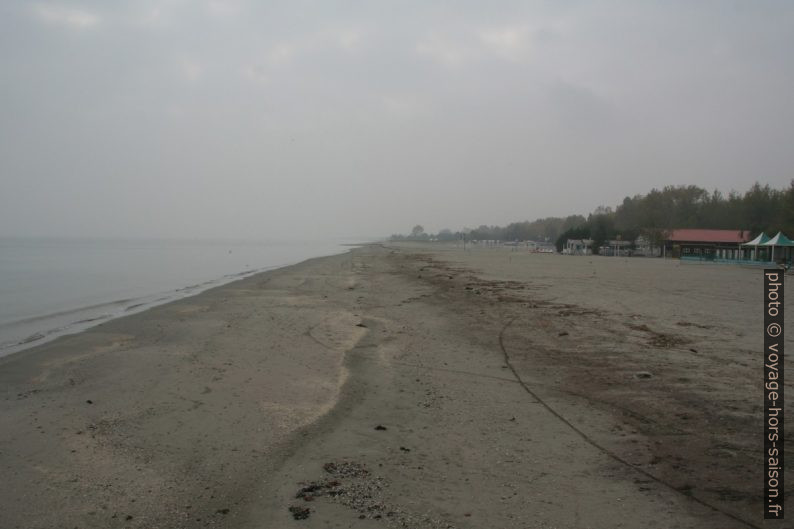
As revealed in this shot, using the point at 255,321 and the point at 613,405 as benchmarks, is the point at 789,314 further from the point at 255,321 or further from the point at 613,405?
the point at 255,321

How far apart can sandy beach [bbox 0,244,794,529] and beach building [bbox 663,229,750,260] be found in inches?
2647

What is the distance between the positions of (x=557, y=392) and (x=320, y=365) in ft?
12.8

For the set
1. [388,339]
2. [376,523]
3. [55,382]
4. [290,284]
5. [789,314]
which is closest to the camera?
[376,523]

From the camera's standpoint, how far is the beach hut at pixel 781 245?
45228mm

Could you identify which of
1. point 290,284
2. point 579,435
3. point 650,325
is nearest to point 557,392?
point 579,435

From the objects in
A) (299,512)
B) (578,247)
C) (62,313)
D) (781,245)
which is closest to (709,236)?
(578,247)

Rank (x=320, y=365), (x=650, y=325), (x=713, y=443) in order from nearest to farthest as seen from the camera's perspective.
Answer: (x=713, y=443), (x=320, y=365), (x=650, y=325)

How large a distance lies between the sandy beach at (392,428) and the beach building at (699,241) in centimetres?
6722

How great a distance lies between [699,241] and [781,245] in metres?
29.9

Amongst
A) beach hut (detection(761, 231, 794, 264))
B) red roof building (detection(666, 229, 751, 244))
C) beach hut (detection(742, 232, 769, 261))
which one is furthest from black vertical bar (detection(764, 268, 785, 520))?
red roof building (detection(666, 229, 751, 244))

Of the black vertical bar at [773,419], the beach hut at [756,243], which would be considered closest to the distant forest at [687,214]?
the beach hut at [756,243]

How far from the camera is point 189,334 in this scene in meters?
12.4

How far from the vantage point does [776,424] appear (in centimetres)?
555

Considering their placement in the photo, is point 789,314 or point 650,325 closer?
point 650,325
